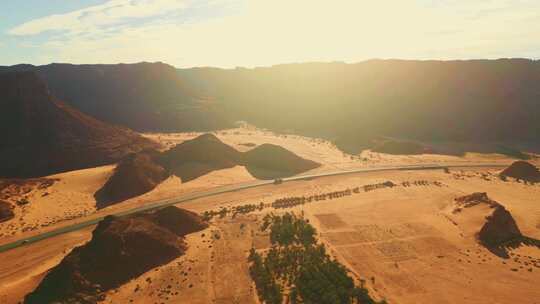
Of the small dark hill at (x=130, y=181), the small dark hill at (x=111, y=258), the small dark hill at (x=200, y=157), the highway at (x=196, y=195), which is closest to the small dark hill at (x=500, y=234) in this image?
the highway at (x=196, y=195)

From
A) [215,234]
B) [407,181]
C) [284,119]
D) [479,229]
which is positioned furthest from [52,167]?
[284,119]

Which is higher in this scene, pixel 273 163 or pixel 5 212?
pixel 273 163

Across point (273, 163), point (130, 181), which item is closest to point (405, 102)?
→ point (273, 163)

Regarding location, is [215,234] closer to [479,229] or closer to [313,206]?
[313,206]

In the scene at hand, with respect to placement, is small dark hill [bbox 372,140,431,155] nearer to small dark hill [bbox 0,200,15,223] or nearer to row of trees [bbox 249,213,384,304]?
row of trees [bbox 249,213,384,304]

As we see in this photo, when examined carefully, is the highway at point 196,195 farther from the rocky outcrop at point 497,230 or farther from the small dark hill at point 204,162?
the rocky outcrop at point 497,230

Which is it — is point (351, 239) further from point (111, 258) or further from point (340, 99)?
point (340, 99)
